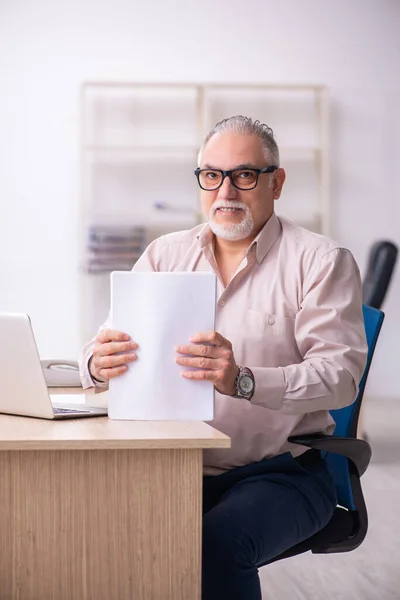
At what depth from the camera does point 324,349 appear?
1978 millimetres

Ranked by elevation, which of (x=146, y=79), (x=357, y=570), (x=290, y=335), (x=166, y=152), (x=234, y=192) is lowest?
(x=357, y=570)

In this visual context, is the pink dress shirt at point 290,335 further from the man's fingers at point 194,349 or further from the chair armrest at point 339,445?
the man's fingers at point 194,349

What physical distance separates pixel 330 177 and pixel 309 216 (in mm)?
422

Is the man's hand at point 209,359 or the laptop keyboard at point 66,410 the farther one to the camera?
the laptop keyboard at point 66,410

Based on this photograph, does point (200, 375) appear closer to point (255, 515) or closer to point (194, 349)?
point (194, 349)

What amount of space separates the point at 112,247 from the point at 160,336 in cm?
479

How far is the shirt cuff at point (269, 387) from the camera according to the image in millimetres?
1813

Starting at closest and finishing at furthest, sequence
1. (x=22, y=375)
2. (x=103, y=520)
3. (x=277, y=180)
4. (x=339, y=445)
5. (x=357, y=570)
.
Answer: (x=103, y=520)
(x=22, y=375)
(x=339, y=445)
(x=277, y=180)
(x=357, y=570)

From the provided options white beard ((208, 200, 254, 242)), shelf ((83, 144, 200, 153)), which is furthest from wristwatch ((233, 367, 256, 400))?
shelf ((83, 144, 200, 153))

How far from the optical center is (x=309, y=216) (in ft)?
22.2

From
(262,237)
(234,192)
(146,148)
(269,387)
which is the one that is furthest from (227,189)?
A: (146,148)

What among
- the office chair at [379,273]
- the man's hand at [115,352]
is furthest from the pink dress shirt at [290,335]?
the office chair at [379,273]

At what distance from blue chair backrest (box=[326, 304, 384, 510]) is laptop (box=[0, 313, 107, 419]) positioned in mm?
592

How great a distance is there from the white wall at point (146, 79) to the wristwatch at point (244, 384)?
5.11 meters
